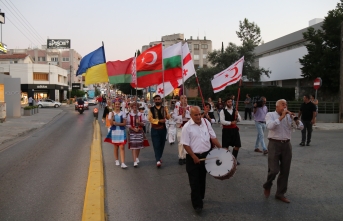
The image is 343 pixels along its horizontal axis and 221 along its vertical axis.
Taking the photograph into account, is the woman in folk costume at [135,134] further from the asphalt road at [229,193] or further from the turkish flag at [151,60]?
the turkish flag at [151,60]

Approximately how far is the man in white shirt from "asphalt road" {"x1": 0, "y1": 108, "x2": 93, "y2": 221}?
10.8 feet

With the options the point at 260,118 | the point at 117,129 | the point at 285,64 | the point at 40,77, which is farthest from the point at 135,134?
the point at 40,77

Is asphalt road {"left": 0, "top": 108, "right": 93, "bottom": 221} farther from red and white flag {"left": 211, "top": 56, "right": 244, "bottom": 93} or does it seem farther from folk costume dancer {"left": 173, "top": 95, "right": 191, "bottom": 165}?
red and white flag {"left": 211, "top": 56, "right": 244, "bottom": 93}

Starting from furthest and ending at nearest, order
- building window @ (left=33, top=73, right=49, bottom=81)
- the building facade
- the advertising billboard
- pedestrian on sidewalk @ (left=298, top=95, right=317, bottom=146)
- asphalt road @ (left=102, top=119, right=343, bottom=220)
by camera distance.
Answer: the advertising billboard → building window @ (left=33, top=73, right=49, bottom=81) → the building facade → pedestrian on sidewalk @ (left=298, top=95, right=317, bottom=146) → asphalt road @ (left=102, top=119, right=343, bottom=220)

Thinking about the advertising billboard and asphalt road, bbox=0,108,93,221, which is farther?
the advertising billboard

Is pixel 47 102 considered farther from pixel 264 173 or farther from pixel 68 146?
pixel 264 173

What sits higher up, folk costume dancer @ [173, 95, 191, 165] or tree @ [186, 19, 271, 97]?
tree @ [186, 19, 271, 97]

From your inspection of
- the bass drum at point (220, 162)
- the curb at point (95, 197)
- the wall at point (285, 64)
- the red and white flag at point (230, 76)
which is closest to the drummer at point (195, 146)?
the bass drum at point (220, 162)

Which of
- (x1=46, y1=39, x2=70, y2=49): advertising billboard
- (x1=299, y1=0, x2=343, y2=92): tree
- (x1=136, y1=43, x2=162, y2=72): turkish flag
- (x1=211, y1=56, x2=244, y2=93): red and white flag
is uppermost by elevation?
(x1=46, y1=39, x2=70, y2=49): advertising billboard

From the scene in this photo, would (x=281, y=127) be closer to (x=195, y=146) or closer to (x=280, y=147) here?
(x=280, y=147)

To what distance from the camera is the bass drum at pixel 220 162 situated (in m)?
5.48

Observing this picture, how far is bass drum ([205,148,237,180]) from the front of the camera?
5477mm

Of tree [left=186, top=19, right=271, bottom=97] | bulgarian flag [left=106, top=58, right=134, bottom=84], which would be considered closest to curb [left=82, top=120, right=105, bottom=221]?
bulgarian flag [left=106, top=58, right=134, bottom=84]

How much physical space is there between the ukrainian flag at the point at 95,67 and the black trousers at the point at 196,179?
24.2 feet
